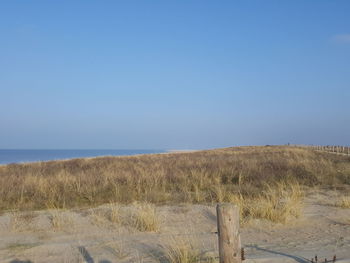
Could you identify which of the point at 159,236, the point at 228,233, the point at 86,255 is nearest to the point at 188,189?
the point at 159,236

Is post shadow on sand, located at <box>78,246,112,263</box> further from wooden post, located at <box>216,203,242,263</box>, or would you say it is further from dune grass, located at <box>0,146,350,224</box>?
wooden post, located at <box>216,203,242,263</box>

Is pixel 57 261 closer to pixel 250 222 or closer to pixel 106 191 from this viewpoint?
pixel 250 222

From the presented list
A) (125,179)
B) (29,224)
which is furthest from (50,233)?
(125,179)

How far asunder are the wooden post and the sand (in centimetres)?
144

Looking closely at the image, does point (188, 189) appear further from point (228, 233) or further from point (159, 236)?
point (228, 233)

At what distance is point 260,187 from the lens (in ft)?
A: 39.4

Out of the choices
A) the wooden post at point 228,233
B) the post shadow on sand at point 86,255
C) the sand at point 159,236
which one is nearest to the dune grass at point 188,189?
the sand at point 159,236

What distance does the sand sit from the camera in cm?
596

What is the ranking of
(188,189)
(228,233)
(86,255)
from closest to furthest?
(228,233) → (86,255) → (188,189)

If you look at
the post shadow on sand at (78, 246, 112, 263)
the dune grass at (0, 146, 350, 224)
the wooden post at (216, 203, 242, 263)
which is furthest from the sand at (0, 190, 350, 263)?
the wooden post at (216, 203, 242, 263)

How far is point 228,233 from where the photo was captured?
400 centimetres

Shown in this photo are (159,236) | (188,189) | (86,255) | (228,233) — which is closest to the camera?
(228,233)

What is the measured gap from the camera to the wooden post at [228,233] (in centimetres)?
398

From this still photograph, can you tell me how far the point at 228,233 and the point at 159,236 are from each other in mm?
3347
